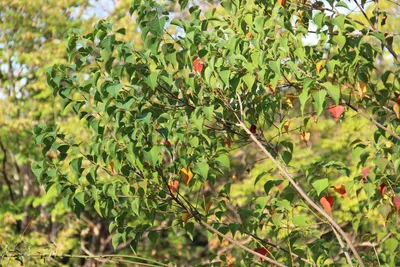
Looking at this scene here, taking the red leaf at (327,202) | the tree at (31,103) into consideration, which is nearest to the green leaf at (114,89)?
the red leaf at (327,202)

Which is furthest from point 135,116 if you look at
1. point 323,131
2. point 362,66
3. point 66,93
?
point 323,131

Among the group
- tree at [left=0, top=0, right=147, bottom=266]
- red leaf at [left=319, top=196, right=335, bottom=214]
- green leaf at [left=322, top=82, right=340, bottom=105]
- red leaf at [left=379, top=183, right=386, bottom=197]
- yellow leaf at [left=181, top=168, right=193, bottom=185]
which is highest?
green leaf at [left=322, top=82, right=340, bottom=105]

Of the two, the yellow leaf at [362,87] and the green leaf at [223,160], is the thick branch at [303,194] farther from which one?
the yellow leaf at [362,87]

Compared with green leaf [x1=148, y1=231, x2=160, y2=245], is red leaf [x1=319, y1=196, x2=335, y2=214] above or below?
above

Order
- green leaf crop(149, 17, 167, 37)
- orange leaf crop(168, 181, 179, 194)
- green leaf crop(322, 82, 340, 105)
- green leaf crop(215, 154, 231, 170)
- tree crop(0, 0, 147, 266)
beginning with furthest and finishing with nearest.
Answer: tree crop(0, 0, 147, 266), orange leaf crop(168, 181, 179, 194), green leaf crop(215, 154, 231, 170), green leaf crop(149, 17, 167, 37), green leaf crop(322, 82, 340, 105)

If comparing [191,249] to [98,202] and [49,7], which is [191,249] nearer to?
[49,7]

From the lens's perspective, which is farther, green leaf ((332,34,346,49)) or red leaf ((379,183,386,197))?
red leaf ((379,183,386,197))

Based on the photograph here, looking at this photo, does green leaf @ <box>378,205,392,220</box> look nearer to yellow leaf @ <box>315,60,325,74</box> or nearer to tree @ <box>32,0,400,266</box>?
tree @ <box>32,0,400,266</box>

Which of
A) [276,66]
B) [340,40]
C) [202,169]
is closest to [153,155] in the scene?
[202,169]

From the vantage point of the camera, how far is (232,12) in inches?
185

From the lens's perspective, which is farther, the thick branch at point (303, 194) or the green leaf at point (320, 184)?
the thick branch at point (303, 194)

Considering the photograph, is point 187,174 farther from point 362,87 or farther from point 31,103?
point 31,103

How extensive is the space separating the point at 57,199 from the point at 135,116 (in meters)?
11.4

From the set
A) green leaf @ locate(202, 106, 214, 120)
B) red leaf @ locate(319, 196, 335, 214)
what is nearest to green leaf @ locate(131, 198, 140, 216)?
green leaf @ locate(202, 106, 214, 120)
